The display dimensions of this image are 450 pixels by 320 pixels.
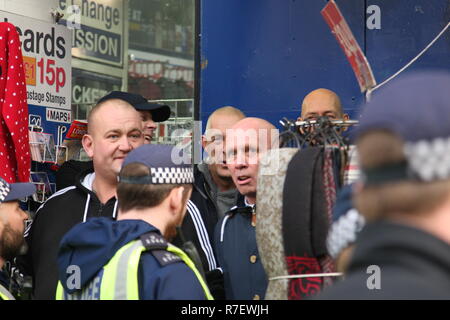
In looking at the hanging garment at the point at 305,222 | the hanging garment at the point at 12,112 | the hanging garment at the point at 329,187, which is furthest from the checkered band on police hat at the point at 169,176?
the hanging garment at the point at 12,112

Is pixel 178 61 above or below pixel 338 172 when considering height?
above

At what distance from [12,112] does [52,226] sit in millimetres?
1122

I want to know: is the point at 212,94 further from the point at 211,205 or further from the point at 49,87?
the point at 211,205

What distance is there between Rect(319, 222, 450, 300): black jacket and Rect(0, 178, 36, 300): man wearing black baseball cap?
8.18ft

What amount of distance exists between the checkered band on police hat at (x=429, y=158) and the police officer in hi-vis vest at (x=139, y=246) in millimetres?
1594

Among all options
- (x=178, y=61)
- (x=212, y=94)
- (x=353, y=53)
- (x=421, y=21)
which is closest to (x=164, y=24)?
(x=178, y=61)

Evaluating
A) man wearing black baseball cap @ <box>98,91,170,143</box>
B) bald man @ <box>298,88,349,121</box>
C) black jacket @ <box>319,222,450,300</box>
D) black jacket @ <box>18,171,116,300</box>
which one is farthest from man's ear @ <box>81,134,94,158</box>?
black jacket @ <box>319,222,450,300</box>

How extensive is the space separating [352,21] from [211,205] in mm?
1797

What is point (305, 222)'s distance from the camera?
→ 3.02 m

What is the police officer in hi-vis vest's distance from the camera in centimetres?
295

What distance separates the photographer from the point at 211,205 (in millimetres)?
4945

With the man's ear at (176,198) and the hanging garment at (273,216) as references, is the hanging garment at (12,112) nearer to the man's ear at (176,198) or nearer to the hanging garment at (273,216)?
the man's ear at (176,198)

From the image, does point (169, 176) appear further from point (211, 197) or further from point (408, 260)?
point (211, 197)
